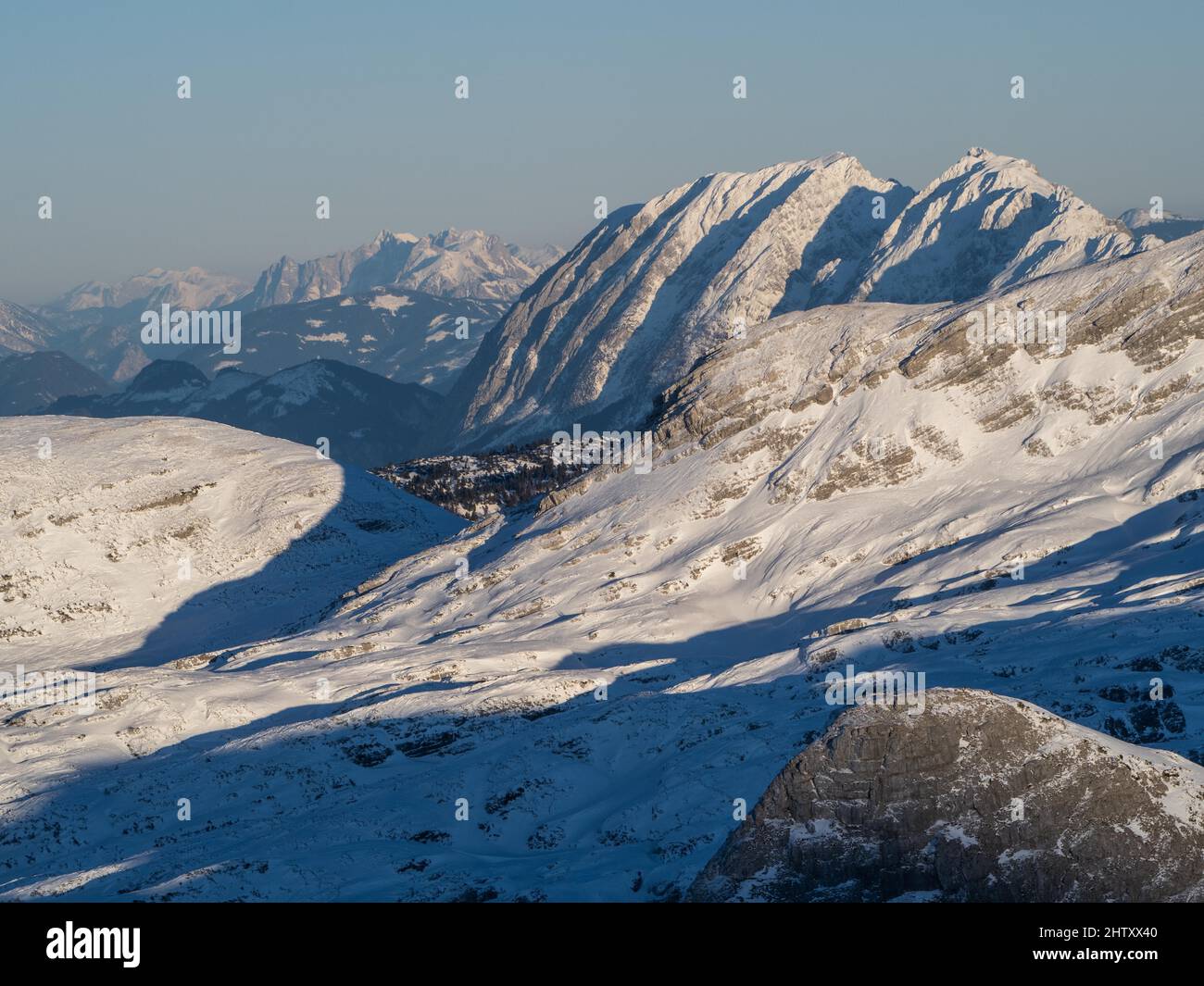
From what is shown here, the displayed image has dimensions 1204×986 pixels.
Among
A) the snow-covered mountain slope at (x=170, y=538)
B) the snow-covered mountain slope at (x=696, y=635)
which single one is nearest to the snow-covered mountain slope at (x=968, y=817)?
the snow-covered mountain slope at (x=696, y=635)

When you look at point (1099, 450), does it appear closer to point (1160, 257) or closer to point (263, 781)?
point (1160, 257)

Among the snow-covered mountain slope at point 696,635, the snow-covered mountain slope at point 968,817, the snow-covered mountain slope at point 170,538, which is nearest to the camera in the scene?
the snow-covered mountain slope at point 968,817

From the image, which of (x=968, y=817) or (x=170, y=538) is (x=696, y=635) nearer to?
(x=968, y=817)

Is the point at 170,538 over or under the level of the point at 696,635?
over

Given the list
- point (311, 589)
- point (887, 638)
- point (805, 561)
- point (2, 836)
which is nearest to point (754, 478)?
point (805, 561)

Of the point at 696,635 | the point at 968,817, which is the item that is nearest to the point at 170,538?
the point at 696,635

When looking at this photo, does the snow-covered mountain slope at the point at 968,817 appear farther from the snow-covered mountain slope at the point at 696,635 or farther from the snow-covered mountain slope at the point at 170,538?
the snow-covered mountain slope at the point at 170,538
